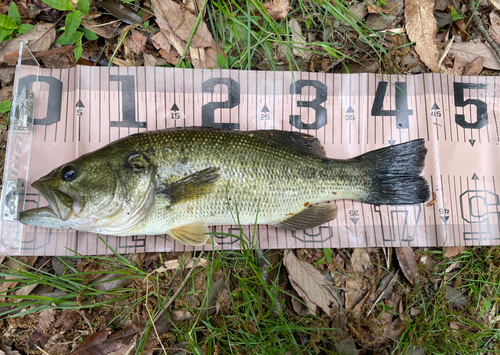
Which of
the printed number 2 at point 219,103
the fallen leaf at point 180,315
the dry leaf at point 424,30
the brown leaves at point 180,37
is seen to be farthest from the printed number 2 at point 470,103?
the fallen leaf at point 180,315

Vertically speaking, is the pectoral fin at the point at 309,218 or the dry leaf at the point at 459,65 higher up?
the dry leaf at the point at 459,65

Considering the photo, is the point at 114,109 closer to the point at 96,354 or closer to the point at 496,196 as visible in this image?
the point at 96,354

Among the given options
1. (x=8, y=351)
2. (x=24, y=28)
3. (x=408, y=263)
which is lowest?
(x=8, y=351)

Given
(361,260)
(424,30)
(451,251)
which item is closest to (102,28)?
(424,30)

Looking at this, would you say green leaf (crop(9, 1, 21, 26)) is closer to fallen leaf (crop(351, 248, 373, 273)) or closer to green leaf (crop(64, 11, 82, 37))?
green leaf (crop(64, 11, 82, 37))

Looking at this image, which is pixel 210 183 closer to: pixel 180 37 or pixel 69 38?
pixel 180 37

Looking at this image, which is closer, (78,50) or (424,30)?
(78,50)

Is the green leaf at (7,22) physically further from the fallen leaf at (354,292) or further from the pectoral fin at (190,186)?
the fallen leaf at (354,292)

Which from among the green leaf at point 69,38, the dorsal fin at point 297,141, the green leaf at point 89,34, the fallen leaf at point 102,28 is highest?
the fallen leaf at point 102,28
